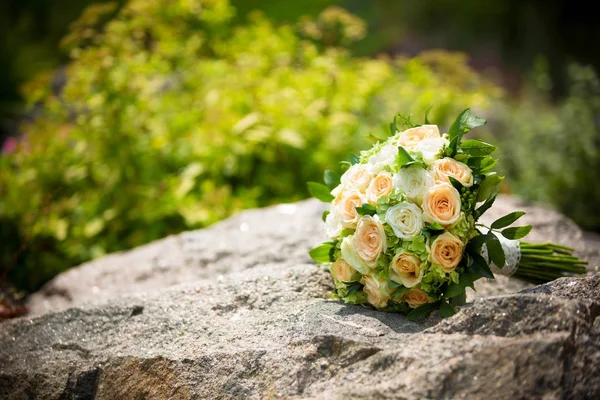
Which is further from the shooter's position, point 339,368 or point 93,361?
point 93,361

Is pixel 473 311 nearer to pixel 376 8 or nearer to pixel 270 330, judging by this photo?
pixel 270 330

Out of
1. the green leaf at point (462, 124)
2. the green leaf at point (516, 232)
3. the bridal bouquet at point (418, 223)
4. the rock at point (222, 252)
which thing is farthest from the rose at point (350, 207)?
the rock at point (222, 252)

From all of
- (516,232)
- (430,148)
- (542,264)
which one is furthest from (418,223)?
(542,264)

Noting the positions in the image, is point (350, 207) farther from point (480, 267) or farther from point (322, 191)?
point (480, 267)

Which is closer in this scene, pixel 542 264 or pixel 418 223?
pixel 418 223

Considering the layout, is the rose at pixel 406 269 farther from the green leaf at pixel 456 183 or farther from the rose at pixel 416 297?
the green leaf at pixel 456 183

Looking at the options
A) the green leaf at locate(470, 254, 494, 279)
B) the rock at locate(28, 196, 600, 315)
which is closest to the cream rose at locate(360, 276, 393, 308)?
the green leaf at locate(470, 254, 494, 279)

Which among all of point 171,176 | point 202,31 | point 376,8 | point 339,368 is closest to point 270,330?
point 339,368
